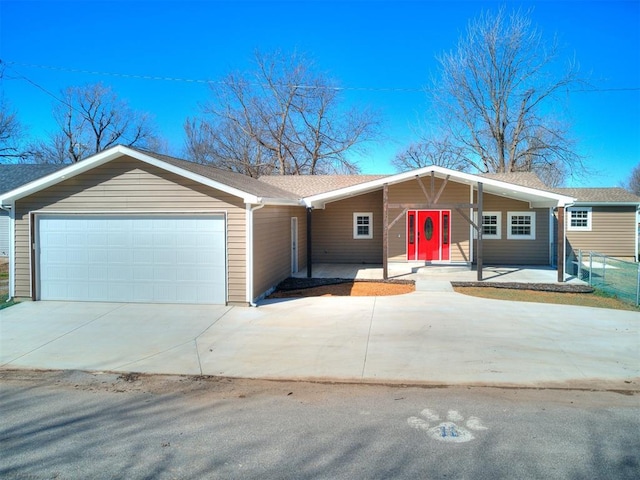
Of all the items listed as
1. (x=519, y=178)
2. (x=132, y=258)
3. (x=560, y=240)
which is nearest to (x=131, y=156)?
(x=132, y=258)

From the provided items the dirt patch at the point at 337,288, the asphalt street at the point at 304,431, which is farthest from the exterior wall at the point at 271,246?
the asphalt street at the point at 304,431

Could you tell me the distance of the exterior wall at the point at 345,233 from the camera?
A: 1869 centimetres

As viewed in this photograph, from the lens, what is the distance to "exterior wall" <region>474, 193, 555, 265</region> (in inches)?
701

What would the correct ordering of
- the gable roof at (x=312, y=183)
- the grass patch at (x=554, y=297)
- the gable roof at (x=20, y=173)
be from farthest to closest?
the gable roof at (x=20, y=173), the gable roof at (x=312, y=183), the grass patch at (x=554, y=297)

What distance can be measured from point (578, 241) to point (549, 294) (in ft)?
33.5

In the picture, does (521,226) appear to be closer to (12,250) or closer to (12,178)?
(12,250)

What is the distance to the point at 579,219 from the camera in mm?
20859

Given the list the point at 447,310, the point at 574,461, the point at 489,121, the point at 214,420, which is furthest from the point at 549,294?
the point at 489,121

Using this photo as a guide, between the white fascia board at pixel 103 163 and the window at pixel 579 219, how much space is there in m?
16.3

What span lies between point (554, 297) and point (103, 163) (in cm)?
1126

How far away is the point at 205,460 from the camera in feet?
13.5

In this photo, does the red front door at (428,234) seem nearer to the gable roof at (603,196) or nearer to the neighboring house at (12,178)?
the gable roof at (603,196)

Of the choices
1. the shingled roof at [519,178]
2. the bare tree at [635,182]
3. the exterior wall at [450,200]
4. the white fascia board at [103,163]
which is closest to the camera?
the white fascia board at [103,163]

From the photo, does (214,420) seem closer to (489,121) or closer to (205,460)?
(205,460)
